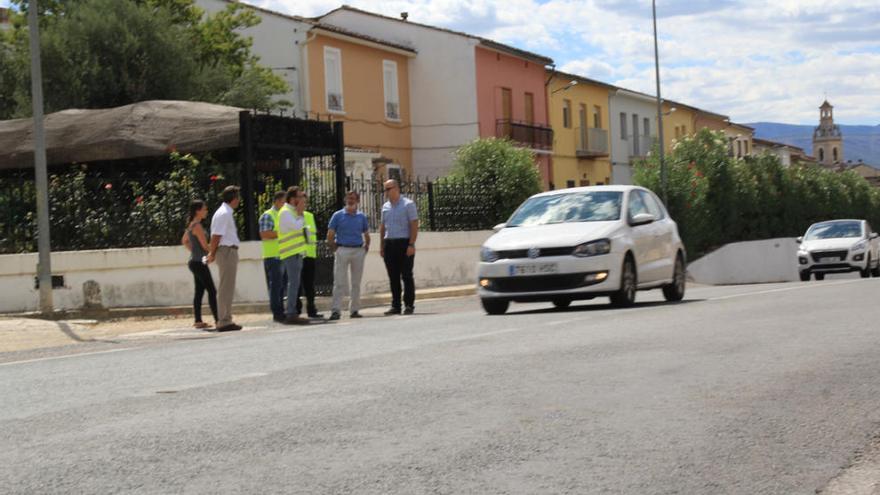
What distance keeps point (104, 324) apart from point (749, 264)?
34.3 m

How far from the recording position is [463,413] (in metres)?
7.52

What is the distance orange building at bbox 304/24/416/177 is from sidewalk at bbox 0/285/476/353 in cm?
1776

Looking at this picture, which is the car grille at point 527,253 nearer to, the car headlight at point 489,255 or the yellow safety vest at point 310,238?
the car headlight at point 489,255

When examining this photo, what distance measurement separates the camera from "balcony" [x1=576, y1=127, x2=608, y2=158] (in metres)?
58.1

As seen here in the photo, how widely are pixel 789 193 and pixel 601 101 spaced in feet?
30.1

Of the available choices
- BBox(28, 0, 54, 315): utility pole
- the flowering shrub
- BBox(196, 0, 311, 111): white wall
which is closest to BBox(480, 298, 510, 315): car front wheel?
BBox(28, 0, 54, 315): utility pole

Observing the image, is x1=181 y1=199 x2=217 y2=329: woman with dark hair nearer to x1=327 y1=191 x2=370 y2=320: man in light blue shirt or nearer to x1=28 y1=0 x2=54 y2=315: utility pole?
x1=327 y1=191 x2=370 y2=320: man in light blue shirt

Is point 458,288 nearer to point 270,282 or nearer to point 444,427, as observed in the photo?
point 270,282

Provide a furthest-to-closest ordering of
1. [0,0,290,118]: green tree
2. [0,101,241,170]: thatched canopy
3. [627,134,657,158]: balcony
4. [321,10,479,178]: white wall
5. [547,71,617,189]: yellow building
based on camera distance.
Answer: [627,134,657,158]: balcony → [547,71,617,189]: yellow building → [321,10,479,178]: white wall → [0,0,290,118]: green tree → [0,101,241,170]: thatched canopy

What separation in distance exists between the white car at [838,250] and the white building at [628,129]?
25823 millimetres

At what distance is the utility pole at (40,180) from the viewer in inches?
777

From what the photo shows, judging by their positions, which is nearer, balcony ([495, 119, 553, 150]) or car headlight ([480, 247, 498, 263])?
car headlight ([480, 247, 498, 263])

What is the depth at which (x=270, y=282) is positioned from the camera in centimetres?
1878

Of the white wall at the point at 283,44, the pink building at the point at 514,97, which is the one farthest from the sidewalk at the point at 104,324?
the pink building at the point at 514,97
